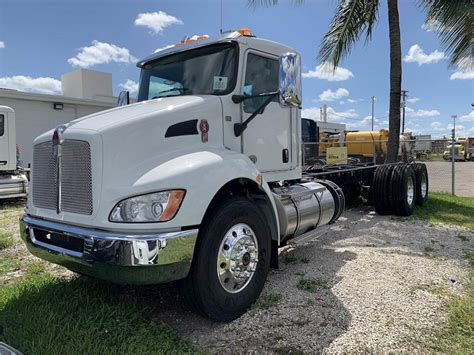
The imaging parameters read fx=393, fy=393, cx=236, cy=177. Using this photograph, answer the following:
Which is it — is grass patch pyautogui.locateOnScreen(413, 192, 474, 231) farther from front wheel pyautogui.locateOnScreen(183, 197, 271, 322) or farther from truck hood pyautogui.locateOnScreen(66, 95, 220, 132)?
truck hood pyautogui.locateOnScreen(66, 95, 220, 132)

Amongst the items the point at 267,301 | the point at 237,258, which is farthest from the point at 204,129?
the point at 267,301

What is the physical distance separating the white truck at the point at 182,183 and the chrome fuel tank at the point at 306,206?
38mm

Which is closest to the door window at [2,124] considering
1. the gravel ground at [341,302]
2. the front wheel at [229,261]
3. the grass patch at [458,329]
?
the gravel ground at [341,302]

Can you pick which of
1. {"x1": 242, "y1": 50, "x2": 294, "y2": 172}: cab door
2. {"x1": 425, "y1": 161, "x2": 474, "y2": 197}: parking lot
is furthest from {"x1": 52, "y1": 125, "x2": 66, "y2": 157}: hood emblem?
{"x1": 425, "y1": 161, "x2": 474, "y2": 197}: parking lot

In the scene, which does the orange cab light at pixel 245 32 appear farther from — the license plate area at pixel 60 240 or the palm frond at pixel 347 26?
the palm frond at pixel 347 26

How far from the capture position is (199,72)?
4.11 m

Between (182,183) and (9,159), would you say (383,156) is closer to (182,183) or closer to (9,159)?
(9,159)

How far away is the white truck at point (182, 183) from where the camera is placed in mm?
2854

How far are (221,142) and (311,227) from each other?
2.02m

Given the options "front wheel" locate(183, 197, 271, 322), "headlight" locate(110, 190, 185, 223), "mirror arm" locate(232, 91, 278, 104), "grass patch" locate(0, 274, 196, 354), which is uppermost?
"mirror arm" locate(232, 91, 278, 104)

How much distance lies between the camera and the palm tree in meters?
9.59

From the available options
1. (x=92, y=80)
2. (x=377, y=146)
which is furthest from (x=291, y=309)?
(x=92, y=80)

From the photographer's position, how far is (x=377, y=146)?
67.9 feet

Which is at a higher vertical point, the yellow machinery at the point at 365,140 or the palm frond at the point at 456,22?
the palm frond at the point at 456,22
